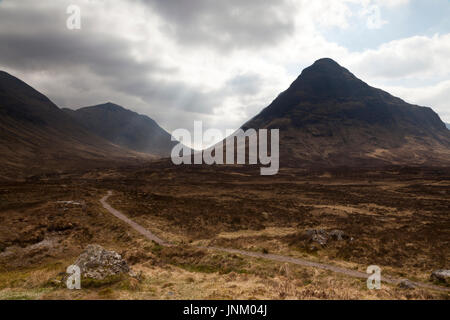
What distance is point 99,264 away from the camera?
16.1 metres

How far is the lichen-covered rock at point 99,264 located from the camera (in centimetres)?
1549

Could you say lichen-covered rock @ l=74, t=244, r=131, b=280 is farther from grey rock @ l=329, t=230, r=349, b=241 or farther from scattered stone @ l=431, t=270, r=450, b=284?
grey rock @ l=329, t=230, r=349, b=241

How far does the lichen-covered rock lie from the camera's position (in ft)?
50.8

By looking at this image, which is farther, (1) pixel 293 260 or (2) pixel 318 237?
(2) pixel 318 237

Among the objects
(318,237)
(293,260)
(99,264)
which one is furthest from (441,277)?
(99,264)

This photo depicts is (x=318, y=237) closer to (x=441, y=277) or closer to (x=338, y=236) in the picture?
(x=338, y=236)

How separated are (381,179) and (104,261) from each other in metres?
102

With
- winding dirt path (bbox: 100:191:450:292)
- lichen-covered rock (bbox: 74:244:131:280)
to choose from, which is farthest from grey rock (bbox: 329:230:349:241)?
lichen-covered rock (bbox: 74:244:131:280)
